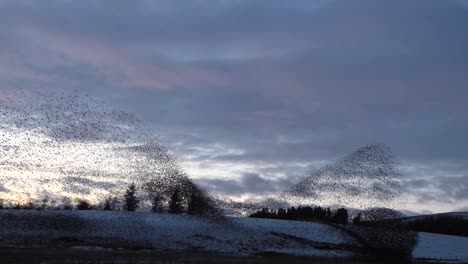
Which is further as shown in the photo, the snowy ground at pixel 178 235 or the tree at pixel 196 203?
the tree at pixel 196 203

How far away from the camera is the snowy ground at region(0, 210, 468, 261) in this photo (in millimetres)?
63531

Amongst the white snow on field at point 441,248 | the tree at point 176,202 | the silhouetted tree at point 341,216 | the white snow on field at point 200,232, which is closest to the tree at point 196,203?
the tree at point 176,202

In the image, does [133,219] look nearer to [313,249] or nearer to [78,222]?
[78,222]

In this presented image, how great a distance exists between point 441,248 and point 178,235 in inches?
1499

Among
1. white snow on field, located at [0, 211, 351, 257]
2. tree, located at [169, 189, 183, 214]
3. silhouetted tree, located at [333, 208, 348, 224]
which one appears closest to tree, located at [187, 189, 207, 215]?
tree, located at [169, 189, 183, 214]

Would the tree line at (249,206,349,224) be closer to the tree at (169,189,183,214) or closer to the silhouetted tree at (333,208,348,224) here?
the silhouetted tree at (333,208,348,224)

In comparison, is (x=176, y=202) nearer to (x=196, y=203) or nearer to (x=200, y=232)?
(x=196, y=203)

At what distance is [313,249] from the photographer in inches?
2734

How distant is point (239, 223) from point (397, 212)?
21.7 m

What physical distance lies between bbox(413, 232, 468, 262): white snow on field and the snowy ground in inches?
5.0

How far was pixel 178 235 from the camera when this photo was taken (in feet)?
234

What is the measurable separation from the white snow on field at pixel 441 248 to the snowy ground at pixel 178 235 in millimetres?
128

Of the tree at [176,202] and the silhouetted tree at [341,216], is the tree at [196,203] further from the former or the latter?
the silhouetted tree at [341,216]

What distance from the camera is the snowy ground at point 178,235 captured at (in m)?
63.5
